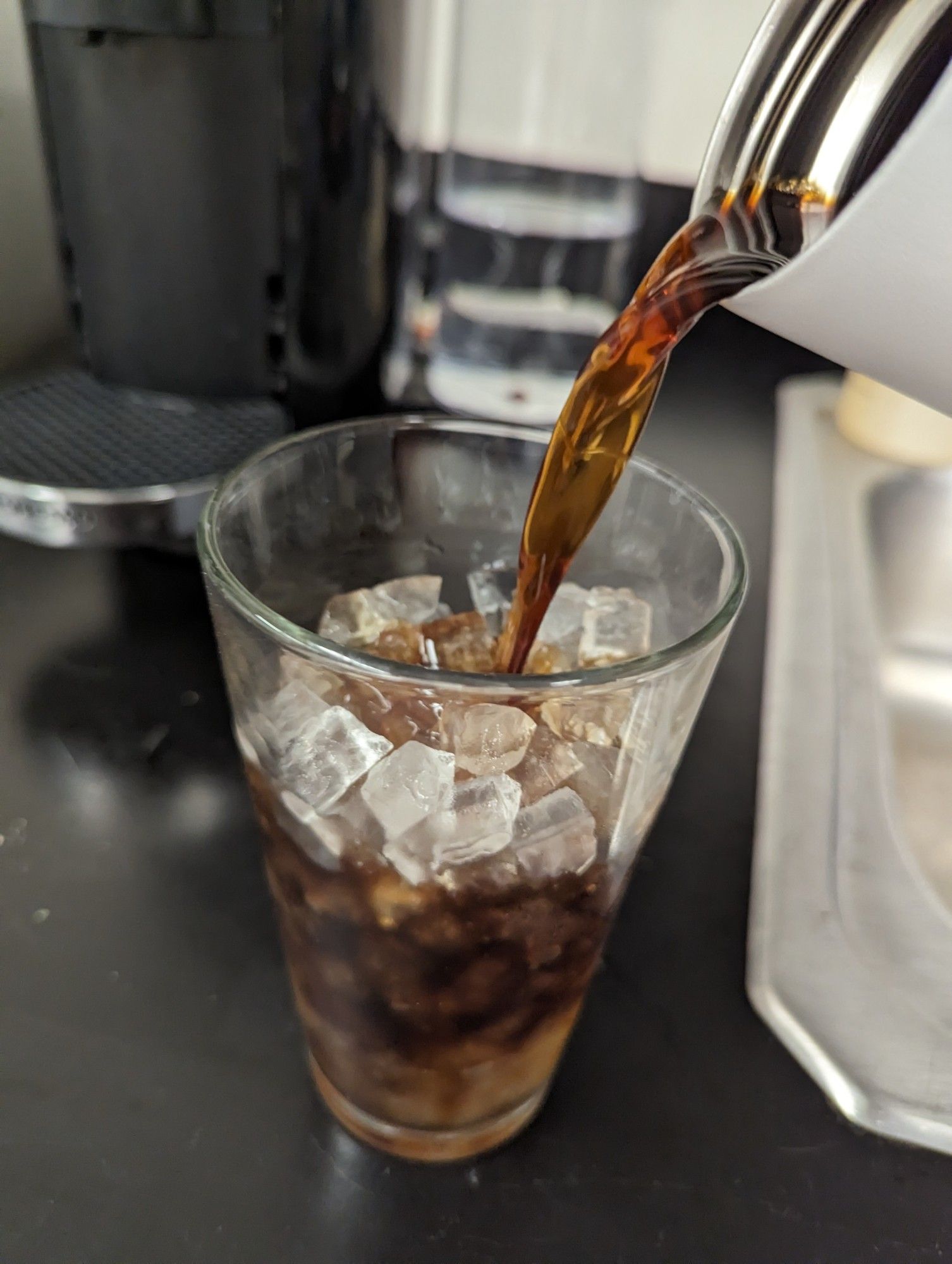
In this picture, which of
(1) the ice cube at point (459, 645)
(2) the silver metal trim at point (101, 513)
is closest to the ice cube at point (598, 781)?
(1) the ice cube at point (459, 645)

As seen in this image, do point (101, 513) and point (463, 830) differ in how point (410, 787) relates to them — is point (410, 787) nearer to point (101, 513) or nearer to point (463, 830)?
point (463, 830)

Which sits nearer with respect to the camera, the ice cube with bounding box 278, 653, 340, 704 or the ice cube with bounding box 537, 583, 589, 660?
the ice cube with bounding box 278, 653, 340, 704

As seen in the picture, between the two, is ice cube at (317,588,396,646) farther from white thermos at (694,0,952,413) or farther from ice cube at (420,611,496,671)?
white thermos at (694,0,952,413)

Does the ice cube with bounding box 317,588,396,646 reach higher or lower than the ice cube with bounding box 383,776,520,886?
lower

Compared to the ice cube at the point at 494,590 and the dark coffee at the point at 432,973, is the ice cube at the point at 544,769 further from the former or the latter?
the ice cube at the point at 494,590

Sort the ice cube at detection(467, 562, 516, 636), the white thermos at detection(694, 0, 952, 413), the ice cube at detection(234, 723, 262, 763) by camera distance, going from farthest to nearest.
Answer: the ice cube at detection(467, 562, 516, 636) < the ice cube at detection(234, 723, 262, 763) < the white thermos at detection(694, 0, 952, 413)

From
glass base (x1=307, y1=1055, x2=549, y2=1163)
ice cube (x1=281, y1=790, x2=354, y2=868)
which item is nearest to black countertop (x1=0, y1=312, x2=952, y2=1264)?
glass base (x1=307, y1=1055, x2=549, y2=1163)
